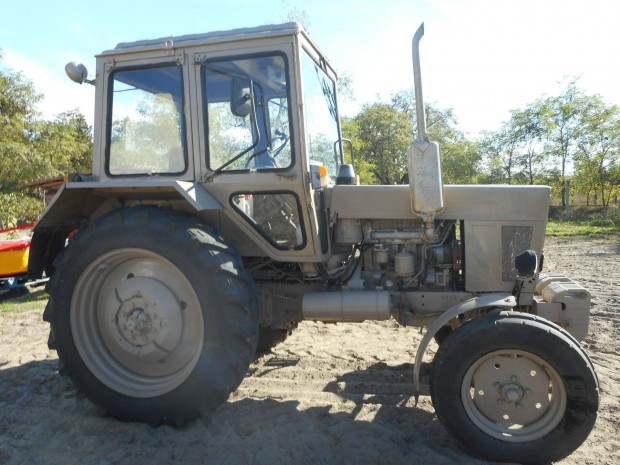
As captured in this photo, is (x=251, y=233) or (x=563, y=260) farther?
(x=563, y=260)

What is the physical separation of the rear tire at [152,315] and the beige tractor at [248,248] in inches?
0.4

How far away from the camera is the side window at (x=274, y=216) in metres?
3.33

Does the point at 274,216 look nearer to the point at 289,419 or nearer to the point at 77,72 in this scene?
the point at 289,419

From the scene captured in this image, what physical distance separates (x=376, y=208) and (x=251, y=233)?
36.6 inches

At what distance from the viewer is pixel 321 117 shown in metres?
3.98

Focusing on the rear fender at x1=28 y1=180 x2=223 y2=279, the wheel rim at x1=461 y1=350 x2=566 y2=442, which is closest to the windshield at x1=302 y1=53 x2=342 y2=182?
the rear fender at x1=28 y1=180 x2=223 y2=279

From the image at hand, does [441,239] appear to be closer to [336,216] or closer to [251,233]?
[336,216]

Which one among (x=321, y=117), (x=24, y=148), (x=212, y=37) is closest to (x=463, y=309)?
(x=321, y=117)

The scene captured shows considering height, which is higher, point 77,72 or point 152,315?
point 77,72

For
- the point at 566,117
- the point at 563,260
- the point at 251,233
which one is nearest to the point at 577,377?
the point at 251,233

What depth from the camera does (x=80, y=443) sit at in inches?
114

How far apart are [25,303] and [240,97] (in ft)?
18.7

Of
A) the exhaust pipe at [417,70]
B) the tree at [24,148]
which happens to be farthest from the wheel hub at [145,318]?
the tree at [24,148]

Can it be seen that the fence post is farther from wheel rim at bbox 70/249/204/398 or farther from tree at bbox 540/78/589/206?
wheel rim at bbox 70/249/204/398
